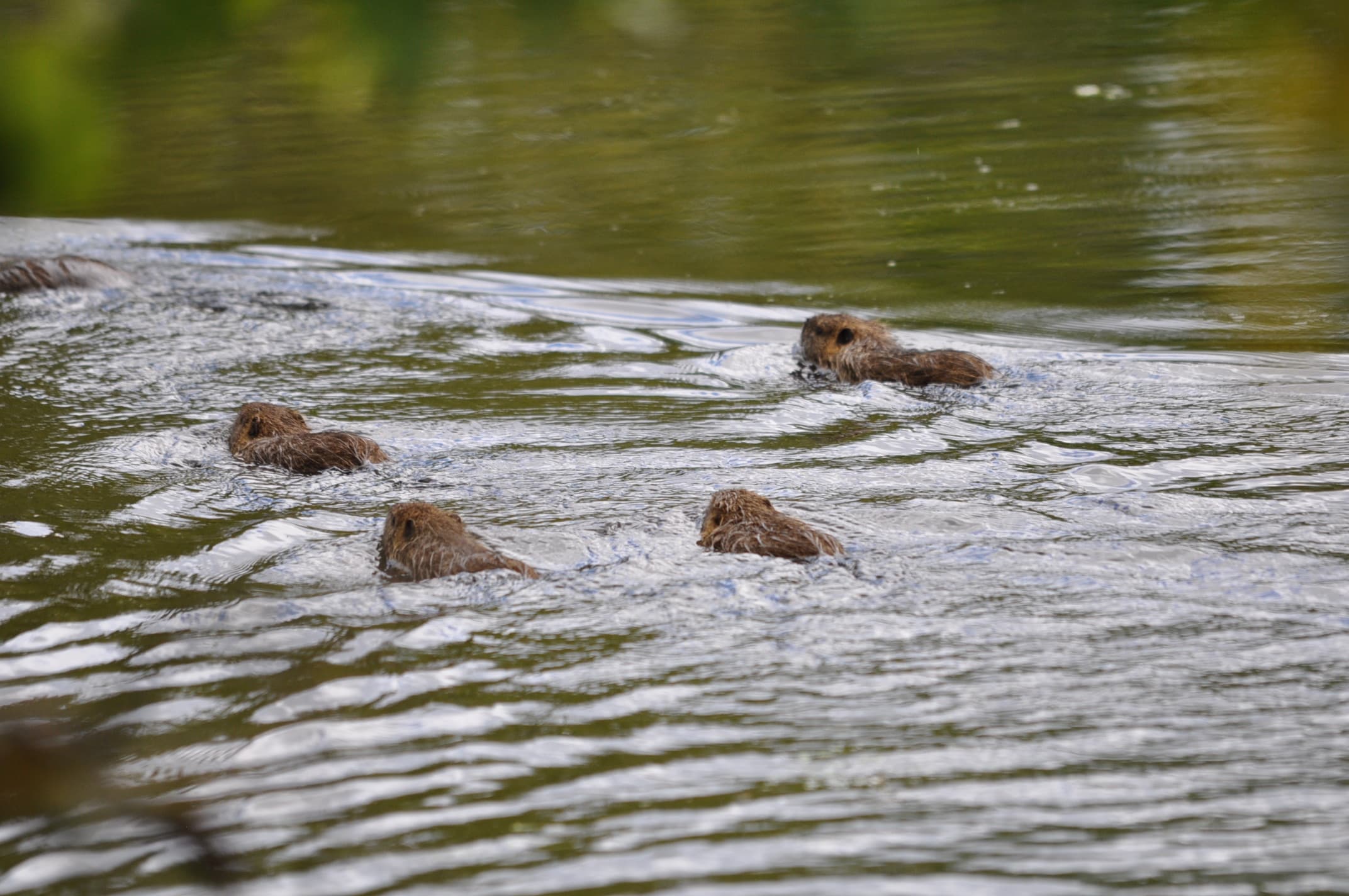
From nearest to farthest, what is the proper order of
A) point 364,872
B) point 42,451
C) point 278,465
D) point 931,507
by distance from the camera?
point 364,872 → point 931,507 → point 278,465 → point 42,451

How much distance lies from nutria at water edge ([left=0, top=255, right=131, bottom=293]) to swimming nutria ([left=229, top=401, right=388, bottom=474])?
11.8 ft

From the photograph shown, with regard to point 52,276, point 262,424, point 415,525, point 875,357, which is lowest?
point 415,525

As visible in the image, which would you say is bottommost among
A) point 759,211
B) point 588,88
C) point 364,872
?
point 364,872

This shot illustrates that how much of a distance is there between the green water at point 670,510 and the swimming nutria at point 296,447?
14 centimetres

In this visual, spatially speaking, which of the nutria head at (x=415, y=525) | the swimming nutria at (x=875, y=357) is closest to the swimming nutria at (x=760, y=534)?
the nutria head at (x=415, y=525)

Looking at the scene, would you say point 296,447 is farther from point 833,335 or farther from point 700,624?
point 833,335

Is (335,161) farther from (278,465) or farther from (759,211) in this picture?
(278,465)

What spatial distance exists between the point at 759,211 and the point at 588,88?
22.7ft

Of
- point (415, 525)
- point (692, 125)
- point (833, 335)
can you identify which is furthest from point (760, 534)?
point (692, 125)

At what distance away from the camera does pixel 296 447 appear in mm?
6316

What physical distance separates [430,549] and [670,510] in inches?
43.1

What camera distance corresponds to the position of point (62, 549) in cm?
550

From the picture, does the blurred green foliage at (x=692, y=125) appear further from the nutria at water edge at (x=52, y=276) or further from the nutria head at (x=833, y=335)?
the nutria head at (x=833, y=335)

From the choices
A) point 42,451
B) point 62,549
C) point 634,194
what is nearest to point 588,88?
point 634,194
